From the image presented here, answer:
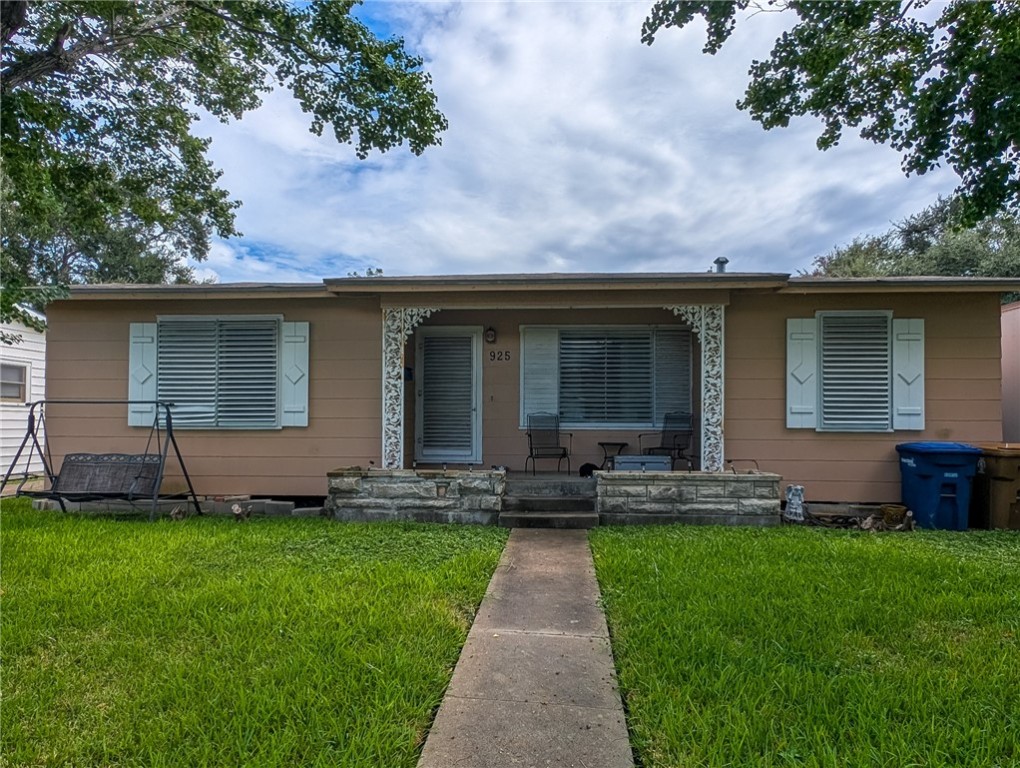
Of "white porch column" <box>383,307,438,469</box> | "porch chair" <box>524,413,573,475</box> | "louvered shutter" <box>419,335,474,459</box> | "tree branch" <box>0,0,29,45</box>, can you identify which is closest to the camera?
"tree branch" <box>0,0,29,45</box>

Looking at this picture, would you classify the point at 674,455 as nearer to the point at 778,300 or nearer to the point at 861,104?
the point at 778,300

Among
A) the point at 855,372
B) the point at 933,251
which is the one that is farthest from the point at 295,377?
the point at 933,251

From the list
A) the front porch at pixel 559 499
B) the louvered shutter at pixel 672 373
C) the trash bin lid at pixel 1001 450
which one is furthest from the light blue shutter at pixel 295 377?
the trash bin lid at pixel 1001 450

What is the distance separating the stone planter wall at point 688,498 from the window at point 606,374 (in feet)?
5.84

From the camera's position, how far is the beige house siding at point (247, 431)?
6.12 m

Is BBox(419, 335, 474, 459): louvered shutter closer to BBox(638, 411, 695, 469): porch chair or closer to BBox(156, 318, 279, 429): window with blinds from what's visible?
BBox(156, 318, 279, 429): window with blinds

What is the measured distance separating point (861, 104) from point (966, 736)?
7.12 metres

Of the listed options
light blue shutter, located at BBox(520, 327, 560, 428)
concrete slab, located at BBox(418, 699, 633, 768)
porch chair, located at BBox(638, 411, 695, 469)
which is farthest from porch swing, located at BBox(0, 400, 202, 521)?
porch chair, located at BBox(638, 411, 695, 469)

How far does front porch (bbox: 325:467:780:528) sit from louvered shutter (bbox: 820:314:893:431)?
1.33 metres

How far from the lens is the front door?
7086mm

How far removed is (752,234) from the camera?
50.5ft

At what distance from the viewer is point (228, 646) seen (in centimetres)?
247

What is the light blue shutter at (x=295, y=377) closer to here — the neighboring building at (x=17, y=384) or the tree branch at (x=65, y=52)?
the tree branch at (x=65, y=52)

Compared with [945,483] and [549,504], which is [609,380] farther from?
[945,483]
